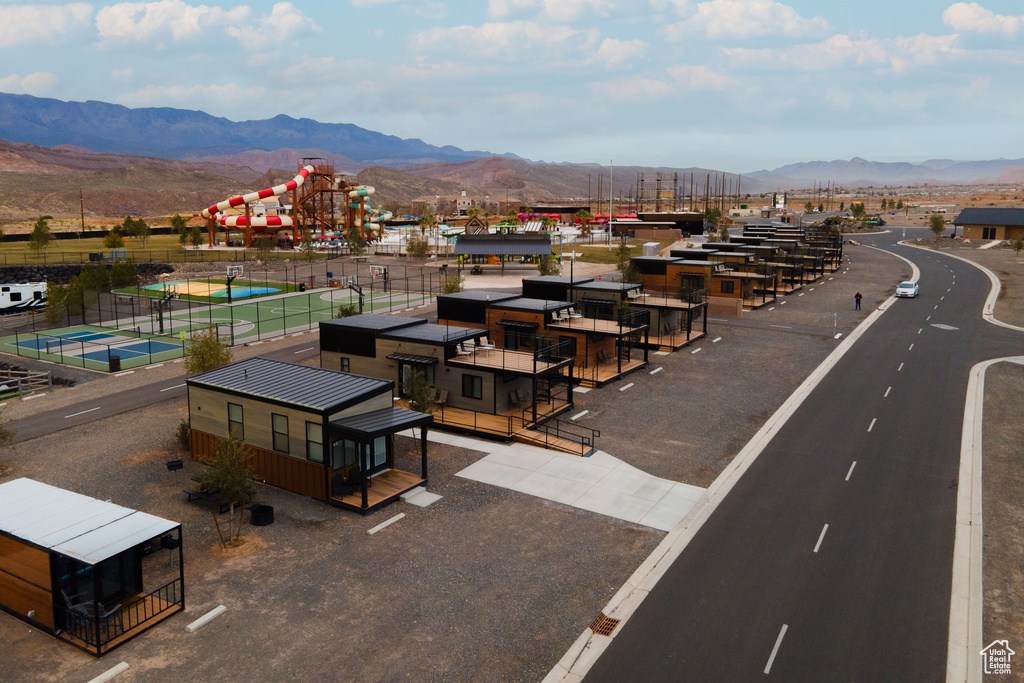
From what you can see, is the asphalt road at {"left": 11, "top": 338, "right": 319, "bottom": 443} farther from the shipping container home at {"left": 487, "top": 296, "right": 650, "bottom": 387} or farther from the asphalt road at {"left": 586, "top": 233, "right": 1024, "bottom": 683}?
the asphalt road at {"left": 586, "top": 233, "right": 1024, "bottom": 683}

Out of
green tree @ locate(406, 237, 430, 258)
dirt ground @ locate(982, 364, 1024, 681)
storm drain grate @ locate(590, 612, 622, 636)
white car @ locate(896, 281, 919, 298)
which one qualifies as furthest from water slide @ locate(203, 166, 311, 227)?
storm drain grate @ locate(590, 612, 622, 636)

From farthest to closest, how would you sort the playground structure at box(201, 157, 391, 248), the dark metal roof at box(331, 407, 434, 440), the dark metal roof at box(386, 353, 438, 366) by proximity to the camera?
the playground structure at box(201, 157, 391, 248) → the dark metal roof at box(386, 353, 438, 366) → the dark metal roof at box(331, 407, 434, 440)

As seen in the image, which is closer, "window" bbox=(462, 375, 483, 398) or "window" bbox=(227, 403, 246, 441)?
"window" bbox=(227, 403, 246, 441)

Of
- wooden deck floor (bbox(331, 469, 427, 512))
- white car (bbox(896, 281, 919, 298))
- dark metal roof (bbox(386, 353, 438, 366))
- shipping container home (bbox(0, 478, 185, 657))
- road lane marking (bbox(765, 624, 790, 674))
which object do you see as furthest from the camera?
white car (bbox(896, 281, 919, 298))

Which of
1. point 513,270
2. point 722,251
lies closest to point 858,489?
point 722,251

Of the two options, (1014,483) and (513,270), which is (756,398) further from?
(513,270)
